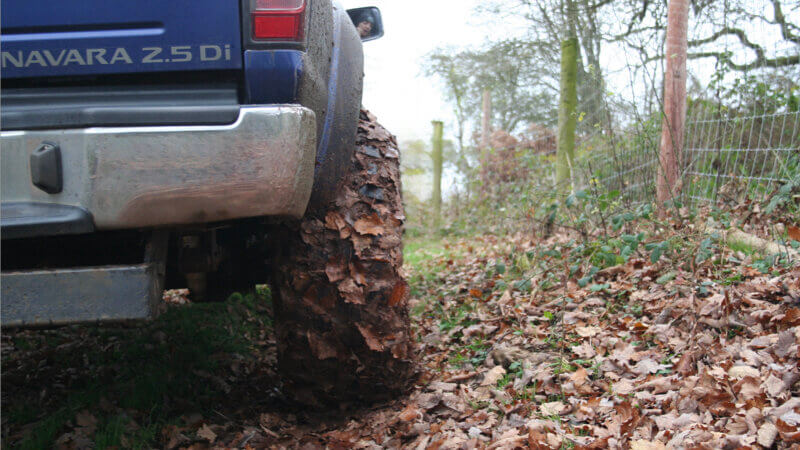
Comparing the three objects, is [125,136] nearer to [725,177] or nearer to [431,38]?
[725,177]

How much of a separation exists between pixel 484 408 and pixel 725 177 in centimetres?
256

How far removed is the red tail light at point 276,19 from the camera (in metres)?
1.63

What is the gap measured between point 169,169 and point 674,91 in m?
3.46

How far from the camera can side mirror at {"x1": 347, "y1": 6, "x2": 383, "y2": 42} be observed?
293cm

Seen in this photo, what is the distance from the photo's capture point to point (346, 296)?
2.19 metres

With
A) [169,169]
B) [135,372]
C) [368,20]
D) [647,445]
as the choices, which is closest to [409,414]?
[647,445]

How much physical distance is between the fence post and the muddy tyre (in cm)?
228

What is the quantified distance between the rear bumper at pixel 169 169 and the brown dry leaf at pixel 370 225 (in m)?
0.61

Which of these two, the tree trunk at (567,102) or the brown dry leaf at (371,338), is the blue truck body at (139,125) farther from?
the tree trunk at (567,102)

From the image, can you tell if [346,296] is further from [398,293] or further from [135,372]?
[135,372]

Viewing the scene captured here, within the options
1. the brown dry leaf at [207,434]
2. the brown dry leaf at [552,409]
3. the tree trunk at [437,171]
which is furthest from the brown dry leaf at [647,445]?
the tree trunk at [437,171]

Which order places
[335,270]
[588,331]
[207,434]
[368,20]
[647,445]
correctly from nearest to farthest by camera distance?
[647,445]
[335,270]
[207,434]
[588,331]
[368,20]

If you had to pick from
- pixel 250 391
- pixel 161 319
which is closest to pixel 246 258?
pixel 250 391

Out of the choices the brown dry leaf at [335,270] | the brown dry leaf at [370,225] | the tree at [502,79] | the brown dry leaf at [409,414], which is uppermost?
the tree at [502,79]
